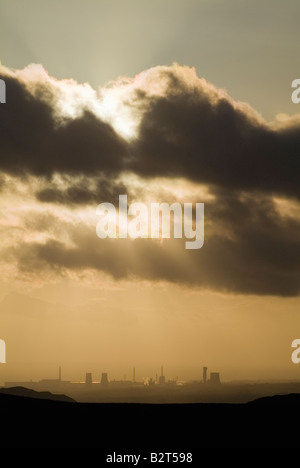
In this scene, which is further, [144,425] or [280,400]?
[280,400]

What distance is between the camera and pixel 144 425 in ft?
202

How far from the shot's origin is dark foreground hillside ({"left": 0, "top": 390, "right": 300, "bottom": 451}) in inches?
2301

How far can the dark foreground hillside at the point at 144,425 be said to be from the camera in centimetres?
5844

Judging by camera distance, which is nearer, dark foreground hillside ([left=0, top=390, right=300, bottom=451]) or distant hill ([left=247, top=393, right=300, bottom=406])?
dark foreground hillside ([left=0, top=390, right=300, bottom=451])

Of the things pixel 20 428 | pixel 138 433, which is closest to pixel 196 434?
pixel 138 433

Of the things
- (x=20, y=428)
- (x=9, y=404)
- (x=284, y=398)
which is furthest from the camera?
(x=284, y=398)

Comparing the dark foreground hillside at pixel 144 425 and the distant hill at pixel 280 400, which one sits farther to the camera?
the distant hill at pixel 280 400

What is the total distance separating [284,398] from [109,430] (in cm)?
2525
